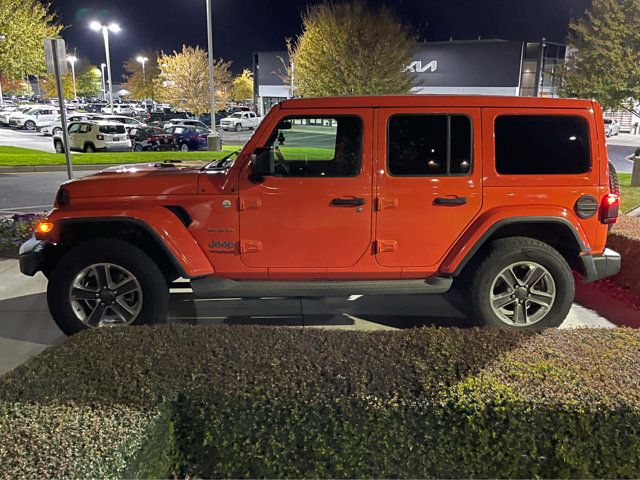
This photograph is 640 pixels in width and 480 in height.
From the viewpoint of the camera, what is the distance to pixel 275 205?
439 cm

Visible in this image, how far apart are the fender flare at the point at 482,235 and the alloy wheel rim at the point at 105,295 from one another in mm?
2587

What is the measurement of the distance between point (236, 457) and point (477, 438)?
3.86 ft

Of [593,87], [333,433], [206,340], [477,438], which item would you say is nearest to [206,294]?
[206,340]

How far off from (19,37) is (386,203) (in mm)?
14620

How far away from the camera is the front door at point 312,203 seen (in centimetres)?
438

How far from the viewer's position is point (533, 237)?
15.6ft

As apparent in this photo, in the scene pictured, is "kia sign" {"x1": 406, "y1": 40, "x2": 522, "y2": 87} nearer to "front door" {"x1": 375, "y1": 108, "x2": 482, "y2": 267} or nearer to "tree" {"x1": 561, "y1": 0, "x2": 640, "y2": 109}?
"tree" {"x1": 561, "y1": 0, "x2": 640, "y2": 109}

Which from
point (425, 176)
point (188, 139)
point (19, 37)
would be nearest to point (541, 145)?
point (425, 176)

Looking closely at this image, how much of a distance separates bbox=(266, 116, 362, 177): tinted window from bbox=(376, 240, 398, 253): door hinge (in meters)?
0.61

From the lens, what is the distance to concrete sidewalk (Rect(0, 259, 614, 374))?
495 cm

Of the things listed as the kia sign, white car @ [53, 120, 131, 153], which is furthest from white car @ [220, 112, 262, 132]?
white car @ [53, 120, 131, 153]

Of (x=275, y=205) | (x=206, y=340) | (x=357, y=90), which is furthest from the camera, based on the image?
(x=357, y=90)

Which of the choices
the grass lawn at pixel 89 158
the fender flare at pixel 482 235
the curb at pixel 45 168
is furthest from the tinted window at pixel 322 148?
A: the curb at pixel 45 168

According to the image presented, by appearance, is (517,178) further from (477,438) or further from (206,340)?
(206,340)
